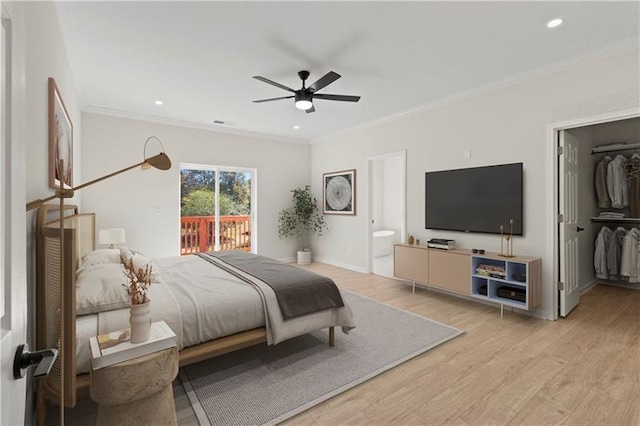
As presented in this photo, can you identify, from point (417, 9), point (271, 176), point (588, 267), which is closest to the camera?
point (417, 9)

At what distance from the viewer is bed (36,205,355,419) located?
1422mm

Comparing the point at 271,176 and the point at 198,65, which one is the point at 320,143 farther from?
the point at 198,65

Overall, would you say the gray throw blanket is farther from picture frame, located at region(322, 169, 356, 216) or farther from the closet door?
picture frame, located at region(322, 169, 356, 216)

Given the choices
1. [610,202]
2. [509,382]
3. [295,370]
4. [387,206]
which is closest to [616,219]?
[610,202]

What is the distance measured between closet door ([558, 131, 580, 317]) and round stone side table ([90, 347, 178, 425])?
3.75m

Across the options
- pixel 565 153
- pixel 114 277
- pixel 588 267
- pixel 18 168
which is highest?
pixel 565 153

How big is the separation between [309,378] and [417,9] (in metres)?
2.82

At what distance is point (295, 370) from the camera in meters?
2.26

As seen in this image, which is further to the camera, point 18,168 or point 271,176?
point 271,176

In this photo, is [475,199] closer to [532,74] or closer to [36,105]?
[532,74]

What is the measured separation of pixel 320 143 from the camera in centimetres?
647

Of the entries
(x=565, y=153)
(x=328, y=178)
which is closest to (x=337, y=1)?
(x=565, y=153)

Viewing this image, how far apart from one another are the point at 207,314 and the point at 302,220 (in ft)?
14.7

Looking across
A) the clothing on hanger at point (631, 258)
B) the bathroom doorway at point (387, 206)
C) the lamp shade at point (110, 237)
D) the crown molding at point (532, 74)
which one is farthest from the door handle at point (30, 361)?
the bathroom doorway at point (387, 206)
